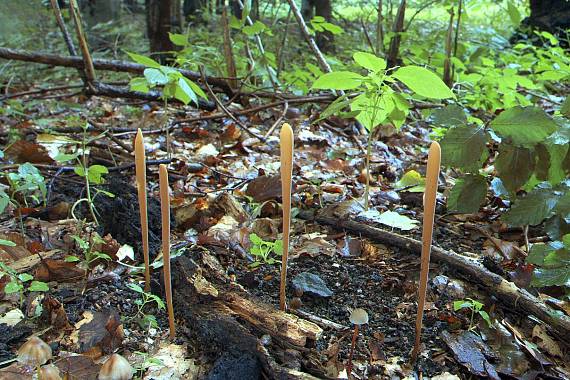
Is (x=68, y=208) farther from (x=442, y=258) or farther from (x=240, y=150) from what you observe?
(x=442, y=258)

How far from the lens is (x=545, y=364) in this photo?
59.9 inches

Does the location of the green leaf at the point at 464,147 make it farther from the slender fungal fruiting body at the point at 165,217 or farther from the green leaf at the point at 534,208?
the slender fungal fruiting body at the point at 165,217

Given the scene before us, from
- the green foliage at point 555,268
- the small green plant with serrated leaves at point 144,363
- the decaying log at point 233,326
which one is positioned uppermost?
the green foliage at point 555,268

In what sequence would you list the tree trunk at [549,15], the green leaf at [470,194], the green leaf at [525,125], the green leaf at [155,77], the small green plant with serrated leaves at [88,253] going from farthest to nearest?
the tree trunk at [549,15] < the green leaf at [155,77] < the green leaf at [470,194] < the green leaf at [525,125] < the small green plant with serrated leaves at [88,253]

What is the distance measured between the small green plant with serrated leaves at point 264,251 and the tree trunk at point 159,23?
202 inches

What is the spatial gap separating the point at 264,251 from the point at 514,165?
1.06 m

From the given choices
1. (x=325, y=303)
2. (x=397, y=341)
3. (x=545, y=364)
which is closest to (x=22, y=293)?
(x=325, y=303)

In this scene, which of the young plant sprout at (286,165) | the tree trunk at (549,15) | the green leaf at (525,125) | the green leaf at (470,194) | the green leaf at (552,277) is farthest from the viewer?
the tree trunk at (549,15)

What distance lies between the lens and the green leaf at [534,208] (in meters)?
1.98

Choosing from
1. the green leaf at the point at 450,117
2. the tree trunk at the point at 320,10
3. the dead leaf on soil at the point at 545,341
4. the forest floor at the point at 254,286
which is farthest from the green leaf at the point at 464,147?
the tree trunk at the point at 320,10

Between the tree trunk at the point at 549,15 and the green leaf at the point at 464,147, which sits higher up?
the tree trunk at the point at 549,15

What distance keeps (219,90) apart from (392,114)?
6.95 ft

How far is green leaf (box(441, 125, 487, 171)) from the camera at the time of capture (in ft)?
6.73

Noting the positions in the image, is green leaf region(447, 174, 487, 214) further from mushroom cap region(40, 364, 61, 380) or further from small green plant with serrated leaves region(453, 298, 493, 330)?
Result: mushroom cap region(40, 364, 61, 380)
